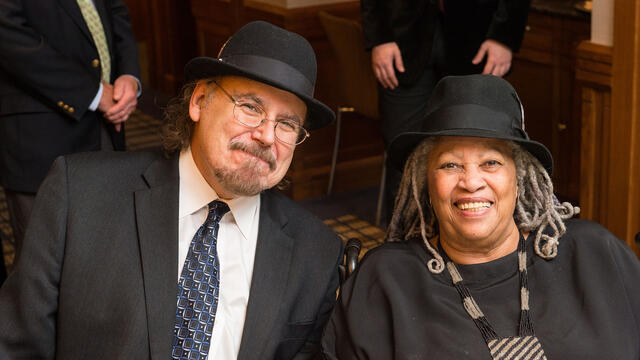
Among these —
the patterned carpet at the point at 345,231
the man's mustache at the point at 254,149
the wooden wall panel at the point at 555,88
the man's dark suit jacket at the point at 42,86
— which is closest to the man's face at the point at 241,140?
the man's mustache at the point at 254,149

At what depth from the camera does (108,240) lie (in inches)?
79.7

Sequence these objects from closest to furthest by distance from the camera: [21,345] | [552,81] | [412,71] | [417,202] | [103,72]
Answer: [21,345], [417,202], [103,72], [412,71], [552,81]

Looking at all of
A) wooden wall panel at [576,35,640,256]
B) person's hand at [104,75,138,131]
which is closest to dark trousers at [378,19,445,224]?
wooden wall panel at [576,35,640,256]

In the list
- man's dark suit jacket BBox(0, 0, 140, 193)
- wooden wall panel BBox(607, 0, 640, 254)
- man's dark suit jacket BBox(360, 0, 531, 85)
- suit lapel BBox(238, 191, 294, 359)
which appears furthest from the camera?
man's dark suit jacket BBox(360, 0, 531, 85)

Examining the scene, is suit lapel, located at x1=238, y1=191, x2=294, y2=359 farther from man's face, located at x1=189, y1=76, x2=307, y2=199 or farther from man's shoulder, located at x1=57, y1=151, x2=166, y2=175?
man's shoulder, located at x1=57, y1=151, x2=166, y2=175

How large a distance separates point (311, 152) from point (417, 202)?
114 inches

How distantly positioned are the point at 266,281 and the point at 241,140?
0.36 metres

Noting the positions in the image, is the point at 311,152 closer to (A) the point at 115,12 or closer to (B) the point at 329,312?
(A) the point at 115,12

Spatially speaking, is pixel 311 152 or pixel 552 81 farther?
pixel 311 152

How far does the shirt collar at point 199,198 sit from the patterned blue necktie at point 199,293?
0.08 ft

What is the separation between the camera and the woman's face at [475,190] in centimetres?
200

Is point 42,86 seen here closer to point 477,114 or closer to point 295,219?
point 295,219

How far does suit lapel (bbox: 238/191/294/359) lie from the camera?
2.04m

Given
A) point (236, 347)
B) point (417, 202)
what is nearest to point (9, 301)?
point (236, 347)
